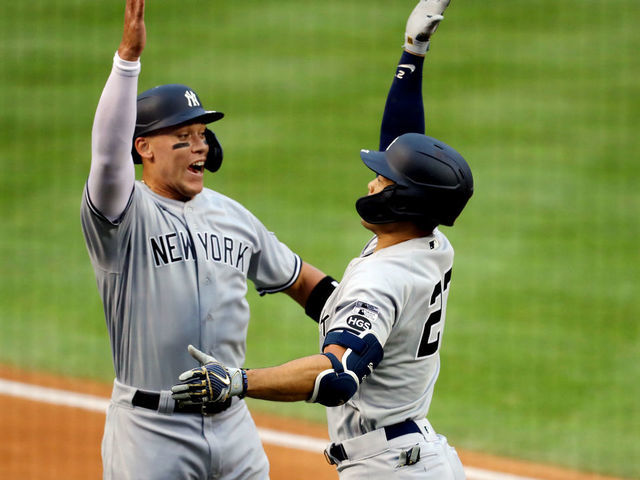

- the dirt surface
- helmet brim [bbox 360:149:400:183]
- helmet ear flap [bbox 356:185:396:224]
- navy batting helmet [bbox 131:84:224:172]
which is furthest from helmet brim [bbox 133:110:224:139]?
the dirt surface

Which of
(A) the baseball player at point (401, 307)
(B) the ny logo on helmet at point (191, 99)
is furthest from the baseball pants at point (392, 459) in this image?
(B) the ny logo on helmet at point (191, 99)

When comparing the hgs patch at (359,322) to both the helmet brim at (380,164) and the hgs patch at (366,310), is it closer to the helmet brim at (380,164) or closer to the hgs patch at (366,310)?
the hgs patch at (366,310)

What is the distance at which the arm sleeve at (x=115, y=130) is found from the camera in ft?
11.5

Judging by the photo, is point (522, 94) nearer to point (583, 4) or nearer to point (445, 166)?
point (583, 4)

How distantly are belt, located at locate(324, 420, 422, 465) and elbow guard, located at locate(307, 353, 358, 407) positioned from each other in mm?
528

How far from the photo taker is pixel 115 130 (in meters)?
3.50

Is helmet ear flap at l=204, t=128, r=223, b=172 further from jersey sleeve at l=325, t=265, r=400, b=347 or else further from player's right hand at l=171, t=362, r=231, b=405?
player's right hand at l=171, t=362, r=231, b=405

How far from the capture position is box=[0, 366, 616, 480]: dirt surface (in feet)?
20.9

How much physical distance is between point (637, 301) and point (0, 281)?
5875 mm

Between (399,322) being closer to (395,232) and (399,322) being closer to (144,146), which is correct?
(395,232)

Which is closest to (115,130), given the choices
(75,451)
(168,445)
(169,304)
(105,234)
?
(105,234)

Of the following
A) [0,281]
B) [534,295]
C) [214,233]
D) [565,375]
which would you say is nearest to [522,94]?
[534,295]

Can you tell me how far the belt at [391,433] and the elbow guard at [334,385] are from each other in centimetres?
53

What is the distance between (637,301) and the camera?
8.92 meters
